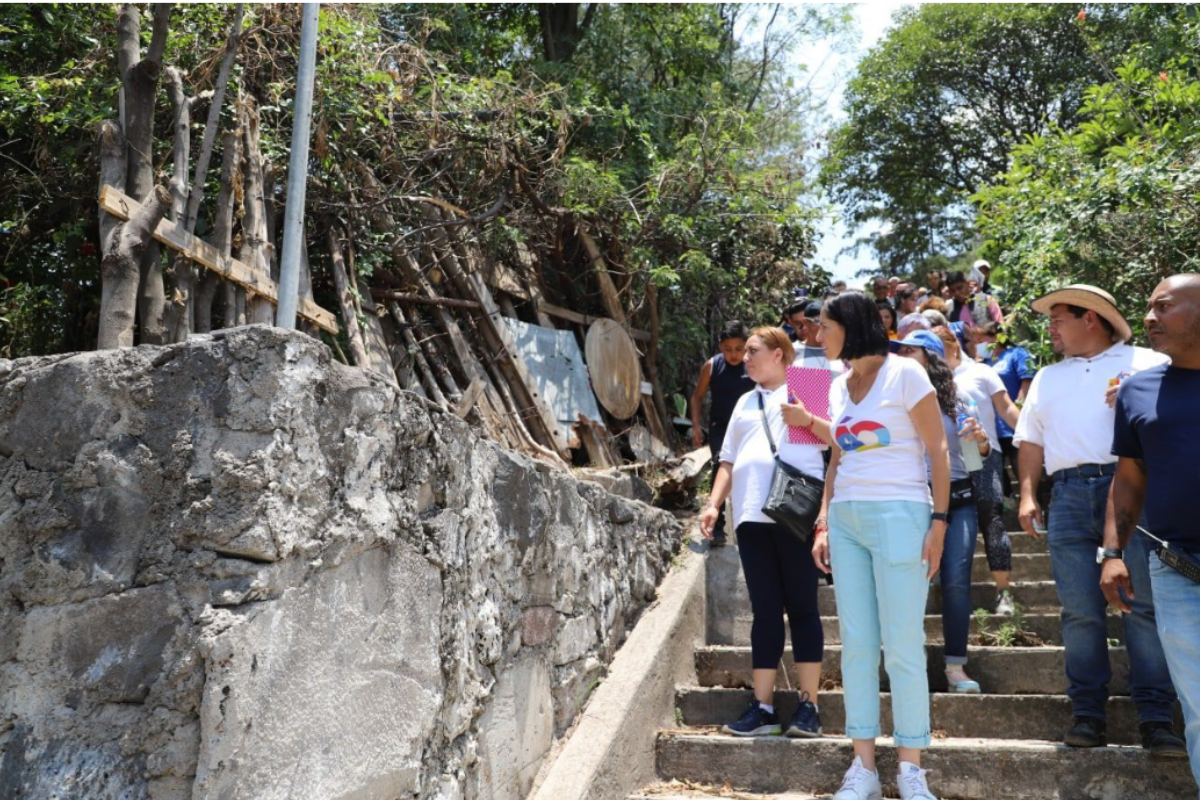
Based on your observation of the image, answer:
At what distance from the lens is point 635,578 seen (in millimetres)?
5055

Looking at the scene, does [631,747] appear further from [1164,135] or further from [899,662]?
[1164,135]

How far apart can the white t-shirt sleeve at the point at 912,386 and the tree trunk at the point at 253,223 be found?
→ 313 centimetres

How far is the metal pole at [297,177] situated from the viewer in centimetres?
438

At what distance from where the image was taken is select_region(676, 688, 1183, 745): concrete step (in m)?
4.13

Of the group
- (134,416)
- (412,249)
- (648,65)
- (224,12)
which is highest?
(648,65)

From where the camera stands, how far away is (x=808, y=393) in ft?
15.0

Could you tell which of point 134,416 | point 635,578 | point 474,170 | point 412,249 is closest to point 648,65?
point 474,170

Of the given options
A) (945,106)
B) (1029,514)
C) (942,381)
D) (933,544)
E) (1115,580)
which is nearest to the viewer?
(1115,580)

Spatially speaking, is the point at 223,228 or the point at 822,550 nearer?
the point at 822,550

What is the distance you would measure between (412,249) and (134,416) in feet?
15.8

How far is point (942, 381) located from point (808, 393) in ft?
2.61

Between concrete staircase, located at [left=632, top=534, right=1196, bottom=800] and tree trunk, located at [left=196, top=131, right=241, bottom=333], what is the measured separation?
2.95 meters

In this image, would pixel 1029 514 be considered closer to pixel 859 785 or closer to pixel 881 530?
pixel 881 530

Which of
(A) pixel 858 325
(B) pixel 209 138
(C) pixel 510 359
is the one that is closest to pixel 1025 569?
(A) pixel 858 325
